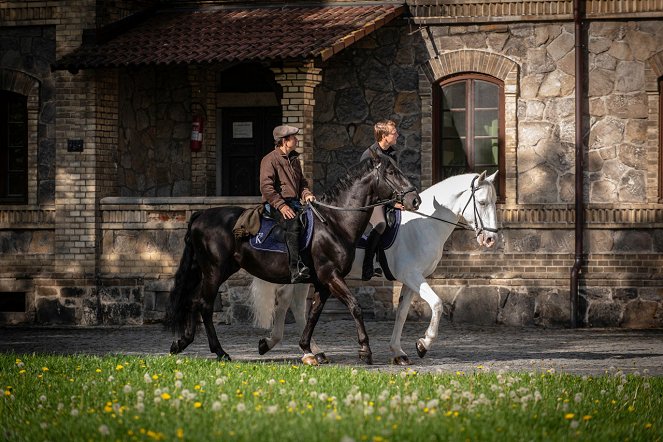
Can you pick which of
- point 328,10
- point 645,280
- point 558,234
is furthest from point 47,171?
point 645,280

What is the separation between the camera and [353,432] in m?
8.77

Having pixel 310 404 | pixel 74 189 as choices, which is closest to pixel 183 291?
pixel 310 404

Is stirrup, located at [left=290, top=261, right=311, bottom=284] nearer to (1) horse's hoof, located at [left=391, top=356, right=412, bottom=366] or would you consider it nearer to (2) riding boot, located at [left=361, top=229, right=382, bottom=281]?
(2) riding boot, located at [left=361, top=229, right=382, bottom=281]

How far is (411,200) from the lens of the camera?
14.0m

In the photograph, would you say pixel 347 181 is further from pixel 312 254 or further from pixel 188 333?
pixel 188 333

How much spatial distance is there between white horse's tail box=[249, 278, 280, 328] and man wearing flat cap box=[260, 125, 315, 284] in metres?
0.64

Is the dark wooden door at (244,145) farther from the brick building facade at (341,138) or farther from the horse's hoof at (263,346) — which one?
the horse's hoof at (263,346)

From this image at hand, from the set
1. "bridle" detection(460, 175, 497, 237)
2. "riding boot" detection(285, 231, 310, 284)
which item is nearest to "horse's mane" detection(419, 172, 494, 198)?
"bridle" detection(460, 175, 497, 237)

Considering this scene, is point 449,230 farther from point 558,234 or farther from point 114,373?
point 558,234

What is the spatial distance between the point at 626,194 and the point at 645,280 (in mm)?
1301

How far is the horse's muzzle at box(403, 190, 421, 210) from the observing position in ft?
45.8

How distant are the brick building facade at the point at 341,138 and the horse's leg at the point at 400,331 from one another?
5.64m

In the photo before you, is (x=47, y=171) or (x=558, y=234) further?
(x=47, y=171)

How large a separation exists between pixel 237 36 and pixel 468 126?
3.74 meters
